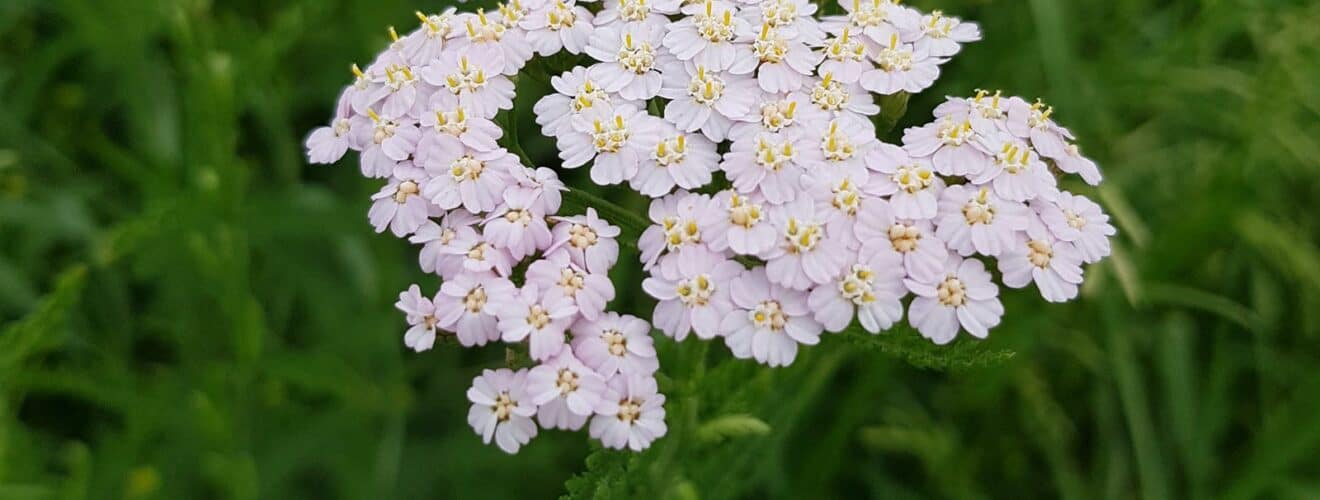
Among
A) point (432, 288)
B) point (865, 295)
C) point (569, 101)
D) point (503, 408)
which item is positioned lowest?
point (432, 288)

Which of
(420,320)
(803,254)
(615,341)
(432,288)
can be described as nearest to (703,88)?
(803,254)

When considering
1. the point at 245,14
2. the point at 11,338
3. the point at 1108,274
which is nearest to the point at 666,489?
the point at 11,338

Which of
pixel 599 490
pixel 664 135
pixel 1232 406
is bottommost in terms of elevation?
pixel 1232 406

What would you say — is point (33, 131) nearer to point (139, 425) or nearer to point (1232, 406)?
point (139, 425)

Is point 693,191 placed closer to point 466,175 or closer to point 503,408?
point 466,175

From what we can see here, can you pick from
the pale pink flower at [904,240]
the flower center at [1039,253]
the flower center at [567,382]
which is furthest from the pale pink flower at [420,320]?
the flower center at [1039,253]

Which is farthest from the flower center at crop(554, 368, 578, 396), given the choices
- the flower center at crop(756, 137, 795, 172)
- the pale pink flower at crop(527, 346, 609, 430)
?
the flower center at crop(756, 137, 795, 172)

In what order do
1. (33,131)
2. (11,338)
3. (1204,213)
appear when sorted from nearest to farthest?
(11,338) → (1204,213) → (33,131)

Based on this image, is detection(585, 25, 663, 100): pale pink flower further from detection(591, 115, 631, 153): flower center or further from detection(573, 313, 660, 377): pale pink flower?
detection(573, 313, 660, 377): pale pink flower
